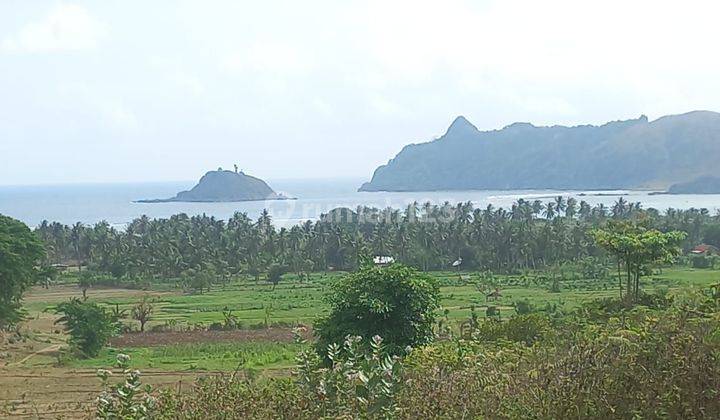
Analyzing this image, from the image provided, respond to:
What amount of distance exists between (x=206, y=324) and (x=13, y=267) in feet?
27.6

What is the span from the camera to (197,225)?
66.8 m

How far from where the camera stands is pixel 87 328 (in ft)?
78.9

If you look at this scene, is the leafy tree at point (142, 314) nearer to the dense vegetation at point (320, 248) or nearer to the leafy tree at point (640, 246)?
the dense vegetation at point (320, 248)

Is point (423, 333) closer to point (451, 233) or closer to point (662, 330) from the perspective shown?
point (662, 330)

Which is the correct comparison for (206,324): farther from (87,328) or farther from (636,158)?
(636,158)

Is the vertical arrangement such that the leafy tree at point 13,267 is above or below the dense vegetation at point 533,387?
below

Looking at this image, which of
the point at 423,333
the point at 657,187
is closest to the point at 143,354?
the point at 423,333

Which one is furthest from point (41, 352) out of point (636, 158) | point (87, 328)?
point (636, 158)

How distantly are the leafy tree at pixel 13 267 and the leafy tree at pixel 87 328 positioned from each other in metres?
1.63

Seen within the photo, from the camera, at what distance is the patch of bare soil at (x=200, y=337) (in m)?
26.7

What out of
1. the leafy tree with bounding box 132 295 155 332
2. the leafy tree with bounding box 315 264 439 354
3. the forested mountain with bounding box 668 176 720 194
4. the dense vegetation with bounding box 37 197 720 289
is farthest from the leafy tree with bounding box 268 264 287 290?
the forested mountain with bounding box 668 176 720 194

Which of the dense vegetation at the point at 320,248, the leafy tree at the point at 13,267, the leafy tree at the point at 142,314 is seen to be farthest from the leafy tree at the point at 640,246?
the dense vegetation at the point at 320,248

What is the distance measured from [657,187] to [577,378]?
17288cm

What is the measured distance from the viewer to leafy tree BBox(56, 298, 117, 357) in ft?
78.9
